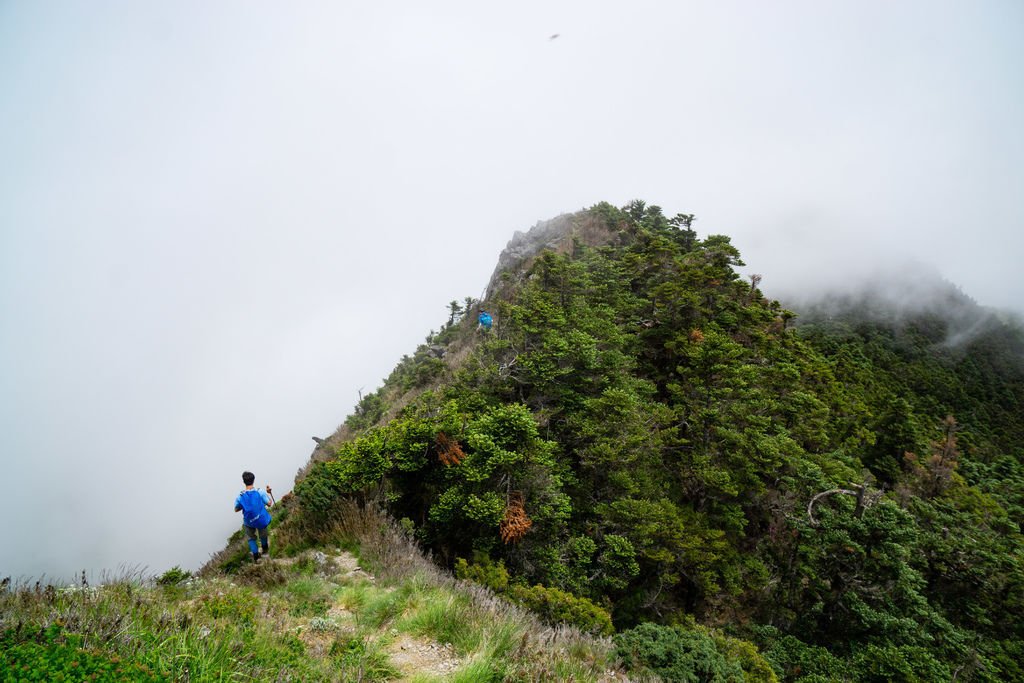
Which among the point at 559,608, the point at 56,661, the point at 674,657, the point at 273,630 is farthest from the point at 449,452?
the point at 56,661

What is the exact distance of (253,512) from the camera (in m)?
6.72

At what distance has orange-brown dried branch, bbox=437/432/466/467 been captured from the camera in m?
8.41

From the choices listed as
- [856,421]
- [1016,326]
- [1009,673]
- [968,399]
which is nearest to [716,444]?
[1009,673]

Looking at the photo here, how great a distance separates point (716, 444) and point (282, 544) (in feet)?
38.6

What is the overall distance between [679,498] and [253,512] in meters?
11.7

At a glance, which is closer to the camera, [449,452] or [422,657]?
[422,657]

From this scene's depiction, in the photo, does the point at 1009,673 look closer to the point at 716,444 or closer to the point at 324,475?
the point at 716,444

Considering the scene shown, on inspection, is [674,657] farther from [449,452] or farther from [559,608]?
[449,452]

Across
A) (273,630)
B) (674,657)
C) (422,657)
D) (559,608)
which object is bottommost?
(674,657)

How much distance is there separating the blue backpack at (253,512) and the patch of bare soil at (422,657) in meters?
3.64

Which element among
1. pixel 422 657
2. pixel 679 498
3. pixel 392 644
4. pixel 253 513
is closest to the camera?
pixel 422 657

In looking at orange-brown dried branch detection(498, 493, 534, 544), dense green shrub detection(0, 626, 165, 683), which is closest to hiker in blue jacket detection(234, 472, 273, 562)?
dense green shrub detection(0, 626, 165, 683)

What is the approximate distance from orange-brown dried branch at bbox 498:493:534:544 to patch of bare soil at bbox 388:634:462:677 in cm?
354

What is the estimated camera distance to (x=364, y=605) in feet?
17.5
